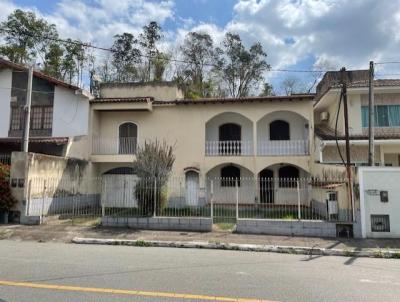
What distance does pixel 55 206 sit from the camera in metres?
→ 15.2

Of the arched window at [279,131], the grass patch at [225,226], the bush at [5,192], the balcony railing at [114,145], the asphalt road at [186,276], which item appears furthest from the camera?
the arched window at [279,131]

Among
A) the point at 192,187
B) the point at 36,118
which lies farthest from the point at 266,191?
the point at 36,118

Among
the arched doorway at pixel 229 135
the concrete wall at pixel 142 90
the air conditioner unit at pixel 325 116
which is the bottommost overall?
the arched doorway at pixel 229 135

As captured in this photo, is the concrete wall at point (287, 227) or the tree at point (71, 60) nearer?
the concrete wall at point (287, 227)

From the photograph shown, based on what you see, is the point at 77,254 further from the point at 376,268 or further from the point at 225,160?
the point at 225,160

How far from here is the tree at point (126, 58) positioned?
29.8 metres

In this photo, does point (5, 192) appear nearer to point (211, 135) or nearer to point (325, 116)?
point (211, 135)

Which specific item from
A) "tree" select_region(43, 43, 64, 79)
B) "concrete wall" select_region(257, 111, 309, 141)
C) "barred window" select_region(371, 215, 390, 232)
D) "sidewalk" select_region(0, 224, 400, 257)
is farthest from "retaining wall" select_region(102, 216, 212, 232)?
"tree" select_region(43, 43, 64, 79)

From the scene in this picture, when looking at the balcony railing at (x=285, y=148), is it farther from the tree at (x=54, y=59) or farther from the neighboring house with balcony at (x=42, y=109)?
the tree at (x=54, y=59)

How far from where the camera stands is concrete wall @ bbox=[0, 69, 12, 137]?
1920 centimetres

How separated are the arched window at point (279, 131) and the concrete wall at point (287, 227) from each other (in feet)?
28.9

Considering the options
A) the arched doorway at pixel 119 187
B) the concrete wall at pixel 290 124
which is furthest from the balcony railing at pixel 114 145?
the concrete wall at pixel 290 124

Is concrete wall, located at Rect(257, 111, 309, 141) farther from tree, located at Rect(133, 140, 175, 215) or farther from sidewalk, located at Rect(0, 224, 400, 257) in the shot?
sidewalk, located at Rect(0, 224, 400, 257)

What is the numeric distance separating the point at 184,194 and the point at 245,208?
3.36 meters
